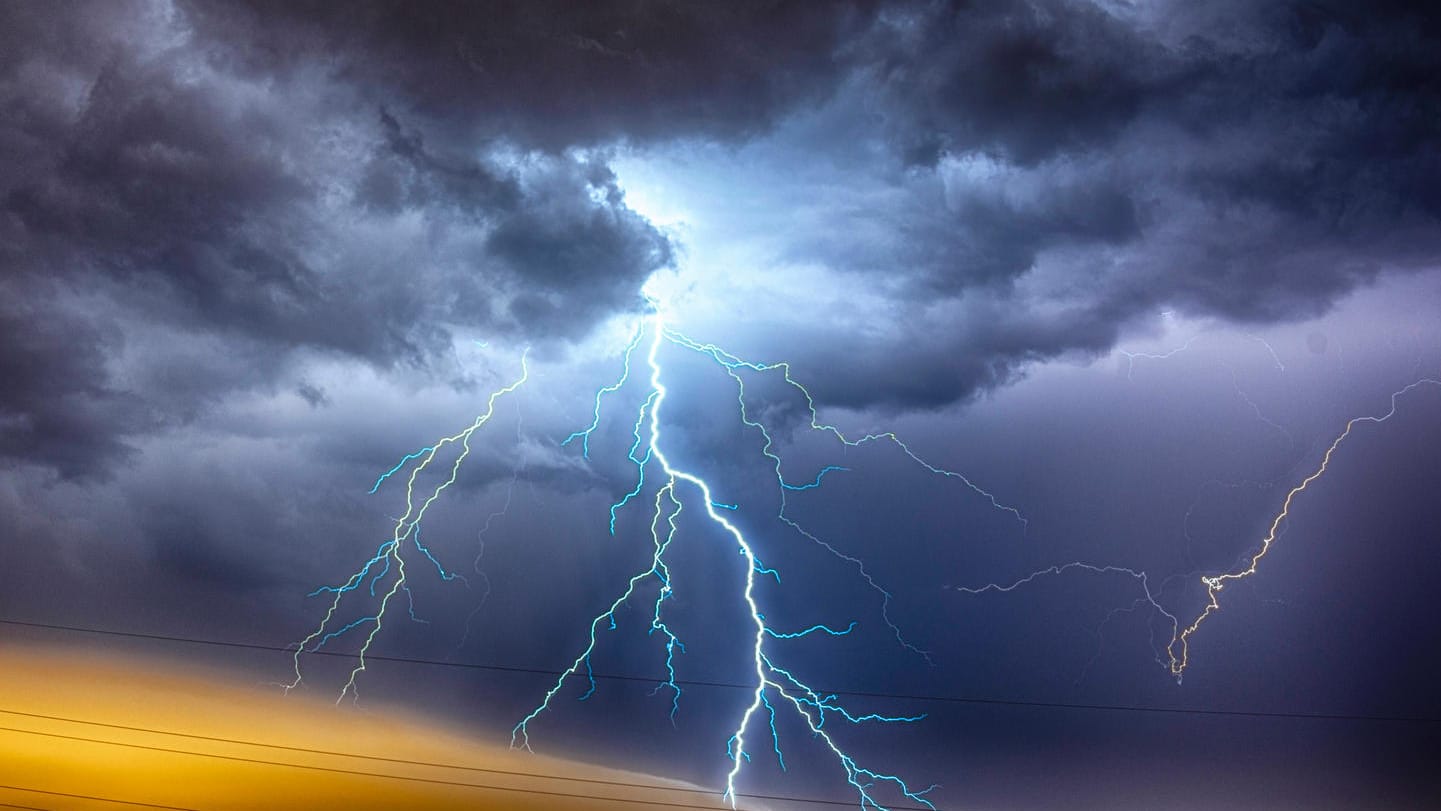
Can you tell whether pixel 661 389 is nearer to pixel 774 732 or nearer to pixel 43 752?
pixel 774 732

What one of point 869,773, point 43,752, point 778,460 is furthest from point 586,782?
point 43,752

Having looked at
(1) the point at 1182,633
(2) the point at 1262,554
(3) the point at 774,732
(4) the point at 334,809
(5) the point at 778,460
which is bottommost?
(4) the point at 334,809

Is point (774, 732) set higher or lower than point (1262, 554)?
lower

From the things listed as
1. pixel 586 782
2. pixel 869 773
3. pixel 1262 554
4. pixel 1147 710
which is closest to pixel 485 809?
pixel 586 782

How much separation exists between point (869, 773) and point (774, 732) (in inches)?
69.9

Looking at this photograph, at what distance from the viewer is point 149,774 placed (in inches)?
584

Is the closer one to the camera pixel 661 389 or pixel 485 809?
pixel 661 389

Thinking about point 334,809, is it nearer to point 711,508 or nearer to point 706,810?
point 706,810

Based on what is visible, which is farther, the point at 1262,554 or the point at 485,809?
the point at 485,809

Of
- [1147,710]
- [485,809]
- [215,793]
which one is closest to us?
[215,793]

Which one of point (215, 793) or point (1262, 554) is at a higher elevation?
point (1262, 554)

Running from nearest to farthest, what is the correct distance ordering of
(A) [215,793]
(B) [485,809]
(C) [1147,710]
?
(A) [215,793], (C) [1147,710], (B) [485,809]

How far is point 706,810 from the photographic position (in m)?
14.5

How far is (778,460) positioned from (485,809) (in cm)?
836
